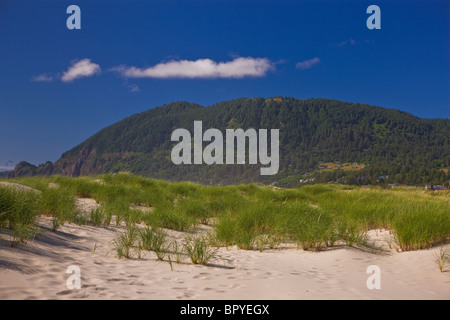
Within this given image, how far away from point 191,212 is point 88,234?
3979 mm

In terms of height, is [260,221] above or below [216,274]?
above

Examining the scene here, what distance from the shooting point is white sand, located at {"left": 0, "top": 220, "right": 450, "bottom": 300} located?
3.50 meters

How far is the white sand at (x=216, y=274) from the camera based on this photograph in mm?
3500

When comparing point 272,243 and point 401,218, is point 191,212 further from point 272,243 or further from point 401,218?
point 401,218

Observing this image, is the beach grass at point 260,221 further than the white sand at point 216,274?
Yes

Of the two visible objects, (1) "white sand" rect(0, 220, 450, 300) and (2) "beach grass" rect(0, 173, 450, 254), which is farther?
(2) "beach grass" rect(0, 173, 450, 254)

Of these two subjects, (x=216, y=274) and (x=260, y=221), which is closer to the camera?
(x=216, y=274)

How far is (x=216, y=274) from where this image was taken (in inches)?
178
